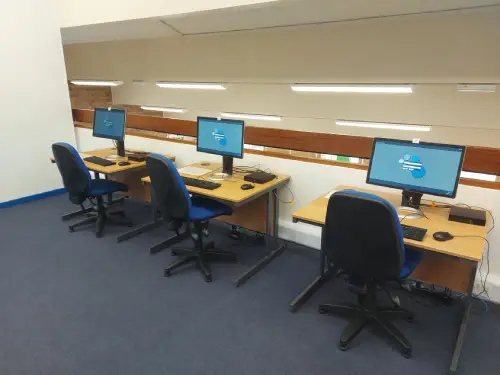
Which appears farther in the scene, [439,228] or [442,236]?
[439,228]

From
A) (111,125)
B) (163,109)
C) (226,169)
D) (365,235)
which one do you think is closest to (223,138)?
(226,169)

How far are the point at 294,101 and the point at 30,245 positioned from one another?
4.31 m

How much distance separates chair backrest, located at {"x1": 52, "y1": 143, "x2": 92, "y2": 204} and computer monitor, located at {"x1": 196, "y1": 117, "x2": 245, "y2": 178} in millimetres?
1107

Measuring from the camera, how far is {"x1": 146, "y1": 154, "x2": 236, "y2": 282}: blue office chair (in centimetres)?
258

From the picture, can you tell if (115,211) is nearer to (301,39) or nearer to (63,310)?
(63,310)

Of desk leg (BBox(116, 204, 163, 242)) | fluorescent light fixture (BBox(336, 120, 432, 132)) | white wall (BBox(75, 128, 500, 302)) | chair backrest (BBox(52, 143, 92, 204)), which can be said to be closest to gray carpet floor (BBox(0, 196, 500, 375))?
white wall (BBox(75, 128, 500, 302))

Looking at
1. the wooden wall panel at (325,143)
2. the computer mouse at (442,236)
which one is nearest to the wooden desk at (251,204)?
the wooden wall panel at (325,143)

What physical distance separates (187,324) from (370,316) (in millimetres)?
1168

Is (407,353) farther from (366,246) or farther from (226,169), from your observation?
(226,169)

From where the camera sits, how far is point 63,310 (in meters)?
2.46

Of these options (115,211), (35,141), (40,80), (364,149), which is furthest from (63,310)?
(40,80)

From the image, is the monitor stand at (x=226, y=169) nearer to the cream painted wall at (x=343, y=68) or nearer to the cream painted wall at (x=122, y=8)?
the cream painted wall at (x=122, y=8)

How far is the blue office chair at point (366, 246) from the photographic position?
1760 mm

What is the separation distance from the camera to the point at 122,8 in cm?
392
